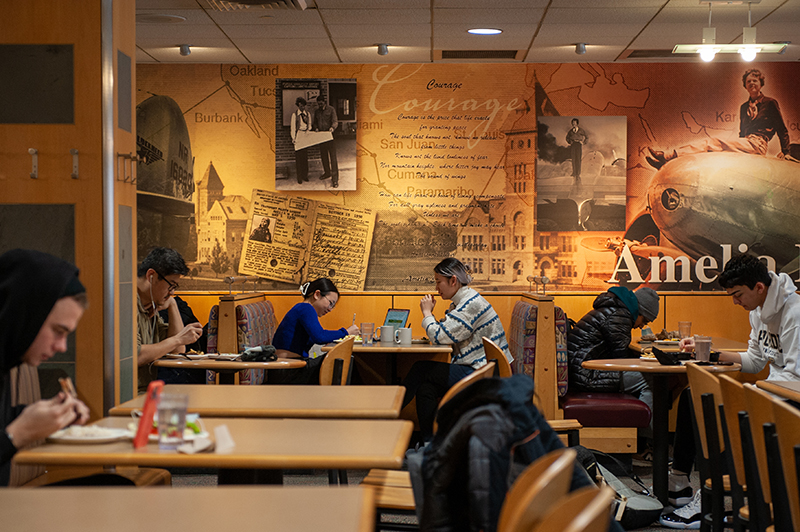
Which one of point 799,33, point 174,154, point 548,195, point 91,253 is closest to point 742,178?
point 799,33

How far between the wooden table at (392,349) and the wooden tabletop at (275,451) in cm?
258

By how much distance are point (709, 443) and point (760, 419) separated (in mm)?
415

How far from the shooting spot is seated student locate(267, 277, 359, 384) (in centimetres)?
472

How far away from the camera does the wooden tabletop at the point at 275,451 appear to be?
6.18 feet

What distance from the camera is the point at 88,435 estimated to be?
7.00 ft

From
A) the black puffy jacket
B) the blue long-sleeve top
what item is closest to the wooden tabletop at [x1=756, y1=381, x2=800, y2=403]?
the black puffy jacket

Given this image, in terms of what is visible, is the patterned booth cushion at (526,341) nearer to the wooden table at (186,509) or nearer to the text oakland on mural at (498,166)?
the text oakland on mural at (498,166)

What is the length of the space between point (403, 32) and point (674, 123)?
2.68 meters

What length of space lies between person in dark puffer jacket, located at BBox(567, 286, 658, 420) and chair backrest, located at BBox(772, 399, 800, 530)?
2940mm

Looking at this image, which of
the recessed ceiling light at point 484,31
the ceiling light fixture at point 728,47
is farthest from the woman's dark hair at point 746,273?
the recessed ceiling light at point 484,31

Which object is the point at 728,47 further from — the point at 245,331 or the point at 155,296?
the point at 155,296

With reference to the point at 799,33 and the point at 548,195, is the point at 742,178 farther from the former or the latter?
the point at 548,195

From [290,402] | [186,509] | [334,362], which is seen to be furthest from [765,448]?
[334,362]

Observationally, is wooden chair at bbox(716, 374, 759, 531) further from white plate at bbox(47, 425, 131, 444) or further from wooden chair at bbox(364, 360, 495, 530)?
white plate at bbox(47, 425, 131, 444)
